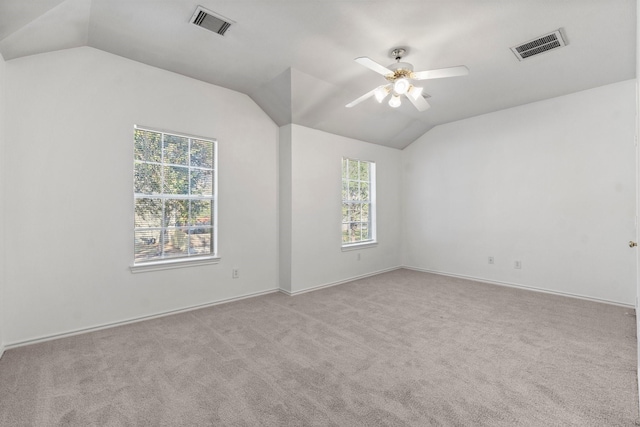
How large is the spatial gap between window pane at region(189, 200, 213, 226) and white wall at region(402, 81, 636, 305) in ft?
13.3

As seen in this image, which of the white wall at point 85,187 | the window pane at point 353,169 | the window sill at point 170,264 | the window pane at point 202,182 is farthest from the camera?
the window pane at point 353,169

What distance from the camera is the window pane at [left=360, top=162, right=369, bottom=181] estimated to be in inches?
221

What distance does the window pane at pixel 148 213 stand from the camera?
3314mm

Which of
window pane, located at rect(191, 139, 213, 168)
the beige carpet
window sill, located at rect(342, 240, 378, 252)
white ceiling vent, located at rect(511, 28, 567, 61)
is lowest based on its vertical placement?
the beige carpet

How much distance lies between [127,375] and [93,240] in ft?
4.93

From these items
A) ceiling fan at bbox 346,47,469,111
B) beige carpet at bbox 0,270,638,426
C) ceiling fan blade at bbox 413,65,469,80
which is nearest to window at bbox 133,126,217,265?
beige carpet at bbox 0,270,638,426

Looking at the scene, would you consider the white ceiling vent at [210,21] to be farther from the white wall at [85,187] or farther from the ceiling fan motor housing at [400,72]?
the ceiling fan motor housing at [400,72]

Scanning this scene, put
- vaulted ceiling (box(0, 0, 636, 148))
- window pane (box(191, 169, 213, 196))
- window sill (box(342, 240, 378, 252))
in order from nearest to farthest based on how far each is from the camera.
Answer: vaulted ceiling (box(0, 0, 636, 148)) < window pane (box(191, 169, 213, 196)) < window sill (box(342, 240, 378, 252))

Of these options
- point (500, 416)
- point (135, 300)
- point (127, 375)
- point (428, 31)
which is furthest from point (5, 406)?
point (428, 31)

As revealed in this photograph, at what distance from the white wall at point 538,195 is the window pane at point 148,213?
15.2 feet

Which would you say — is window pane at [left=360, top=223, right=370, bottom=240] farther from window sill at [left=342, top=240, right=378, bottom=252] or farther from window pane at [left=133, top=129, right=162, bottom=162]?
window pane at [left=133, top=129, right=162, bottom=162]

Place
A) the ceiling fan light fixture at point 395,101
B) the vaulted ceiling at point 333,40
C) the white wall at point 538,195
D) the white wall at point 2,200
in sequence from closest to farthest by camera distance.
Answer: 1. the vaulted ceiling at point 333,40
2. the white wall at point 2,200
3. the ceiling fan light fixture at point 395,101
4. the white wall at point 538,195

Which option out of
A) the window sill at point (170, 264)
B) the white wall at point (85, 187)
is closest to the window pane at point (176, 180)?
the white wall at point (85, 187)

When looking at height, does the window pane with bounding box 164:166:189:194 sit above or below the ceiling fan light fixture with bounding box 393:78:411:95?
below
